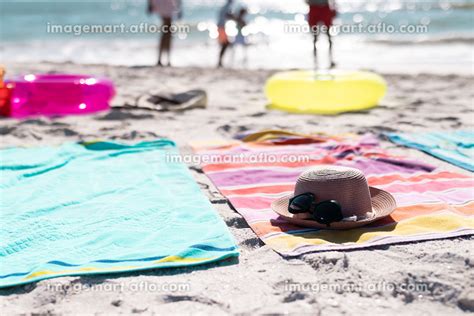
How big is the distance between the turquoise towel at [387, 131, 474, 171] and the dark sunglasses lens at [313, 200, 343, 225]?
1.30m

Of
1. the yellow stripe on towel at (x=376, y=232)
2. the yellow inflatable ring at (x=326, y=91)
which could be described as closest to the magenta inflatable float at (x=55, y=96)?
the yellow inflatable ring at (x=326, y=91)

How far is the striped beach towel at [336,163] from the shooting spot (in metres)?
2.42

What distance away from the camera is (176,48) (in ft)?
39.4

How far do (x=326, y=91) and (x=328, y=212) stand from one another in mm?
2806

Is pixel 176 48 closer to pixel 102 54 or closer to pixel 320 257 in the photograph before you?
pixel 102 54

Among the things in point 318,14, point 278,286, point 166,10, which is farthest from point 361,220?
point 166,10

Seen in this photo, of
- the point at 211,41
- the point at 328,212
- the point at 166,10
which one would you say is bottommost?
the point at 328,212

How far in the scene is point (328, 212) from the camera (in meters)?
2.41

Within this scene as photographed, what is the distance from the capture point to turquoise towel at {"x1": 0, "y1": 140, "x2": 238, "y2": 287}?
2262 mm

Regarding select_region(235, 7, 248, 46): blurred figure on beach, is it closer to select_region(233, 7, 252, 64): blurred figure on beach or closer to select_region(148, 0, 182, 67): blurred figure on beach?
select_region(233, 7, 252, 64): blurred figure on beach

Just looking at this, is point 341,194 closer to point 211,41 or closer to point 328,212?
point 328,212

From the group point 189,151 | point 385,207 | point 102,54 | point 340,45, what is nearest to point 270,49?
point 340,45

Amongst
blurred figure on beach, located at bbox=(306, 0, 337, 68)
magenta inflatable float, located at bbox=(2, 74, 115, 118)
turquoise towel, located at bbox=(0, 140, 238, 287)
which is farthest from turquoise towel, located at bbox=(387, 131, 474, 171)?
blurred figure on beach, located at bbox=(306, 0, 337, 68)

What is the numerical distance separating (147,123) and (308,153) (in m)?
1.54
